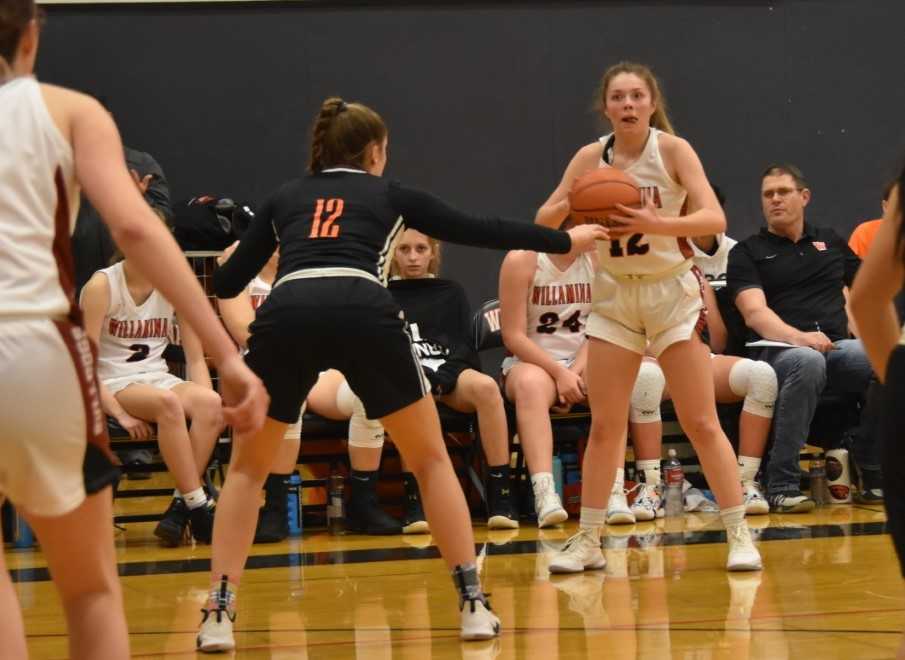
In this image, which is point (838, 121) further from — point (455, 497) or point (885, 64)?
point (455, 497)

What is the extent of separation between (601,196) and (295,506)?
3163mm

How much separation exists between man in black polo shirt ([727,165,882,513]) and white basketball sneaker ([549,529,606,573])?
2.04 metres

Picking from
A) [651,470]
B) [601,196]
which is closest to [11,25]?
[601,196]

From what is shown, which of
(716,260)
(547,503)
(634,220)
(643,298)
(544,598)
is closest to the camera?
(634,220)

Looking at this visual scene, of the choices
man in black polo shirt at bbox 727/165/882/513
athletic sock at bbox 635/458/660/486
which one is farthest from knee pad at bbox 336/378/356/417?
man in black polo shirt at bbox 727/165/882/513

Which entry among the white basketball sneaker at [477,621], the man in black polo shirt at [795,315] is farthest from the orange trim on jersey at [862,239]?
the white basketball sneaker at [477,621]

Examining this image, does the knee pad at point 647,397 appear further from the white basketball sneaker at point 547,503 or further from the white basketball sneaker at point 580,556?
the white basketball sneaker at point 580,556

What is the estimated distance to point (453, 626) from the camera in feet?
14.8

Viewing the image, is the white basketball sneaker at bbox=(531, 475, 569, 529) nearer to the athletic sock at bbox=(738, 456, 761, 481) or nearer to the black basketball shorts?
the athletic sock at bbox=(738, 456, 761, 481)

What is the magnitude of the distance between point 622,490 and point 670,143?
94.9 inches

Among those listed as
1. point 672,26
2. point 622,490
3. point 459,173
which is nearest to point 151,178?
point 459,173

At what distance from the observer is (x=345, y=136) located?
14.4 feet

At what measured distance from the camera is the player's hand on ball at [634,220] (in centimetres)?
465

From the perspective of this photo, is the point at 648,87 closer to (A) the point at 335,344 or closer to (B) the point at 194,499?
(A) the point at 335,344
